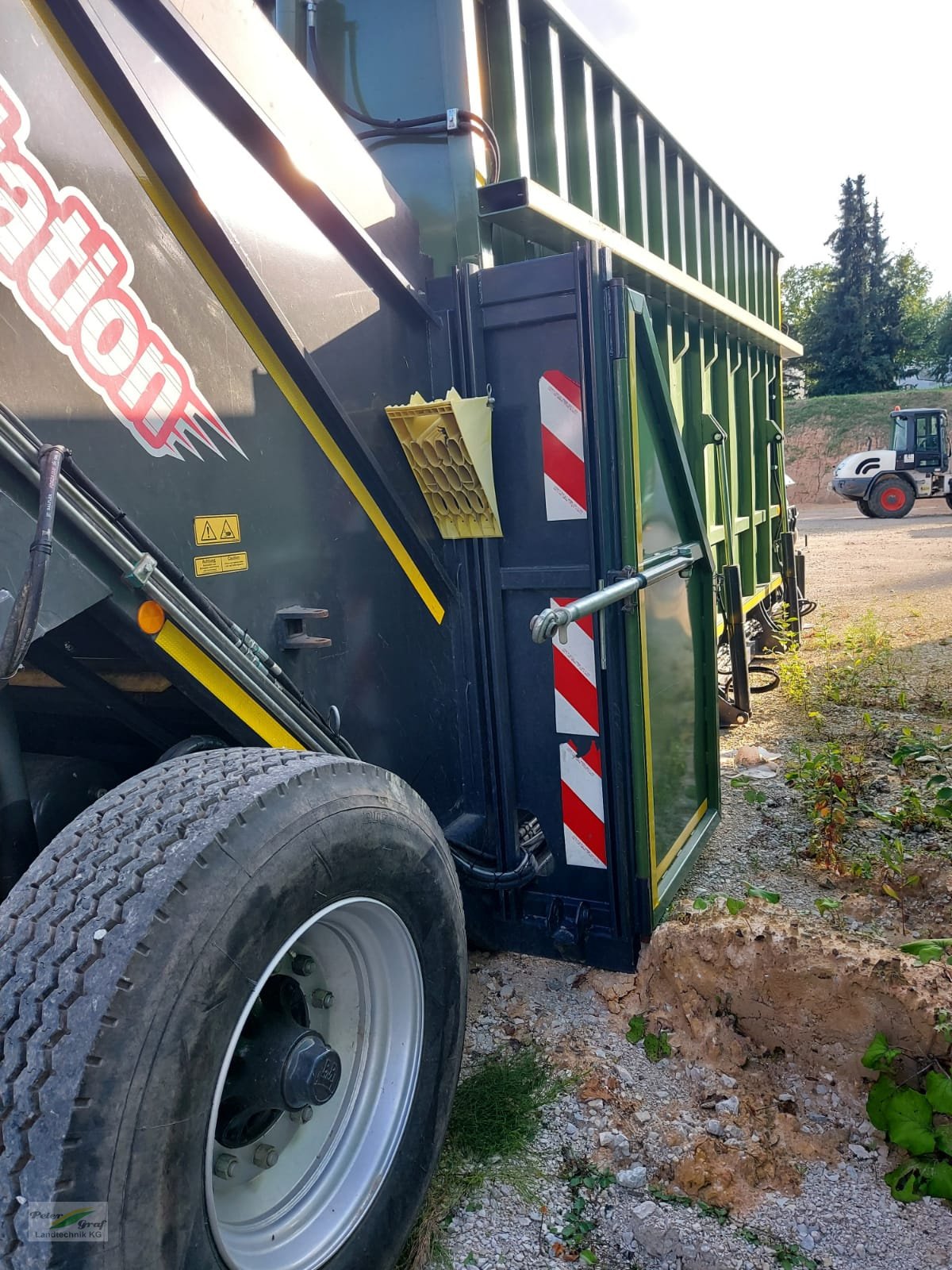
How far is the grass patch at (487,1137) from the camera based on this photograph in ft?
6.72

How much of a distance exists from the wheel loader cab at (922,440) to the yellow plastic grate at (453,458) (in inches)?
809

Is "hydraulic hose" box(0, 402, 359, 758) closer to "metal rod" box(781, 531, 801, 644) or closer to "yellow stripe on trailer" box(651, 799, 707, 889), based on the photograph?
"yellow stripe on trailer" box(651, 799, 707, 889)

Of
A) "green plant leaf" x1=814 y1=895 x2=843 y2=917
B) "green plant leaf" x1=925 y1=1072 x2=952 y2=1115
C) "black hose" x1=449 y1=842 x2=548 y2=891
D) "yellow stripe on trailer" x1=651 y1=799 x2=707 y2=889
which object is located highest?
"black hose" x1=449 y1=842 x2=548 y2=891

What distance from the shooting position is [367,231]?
246 centimetres

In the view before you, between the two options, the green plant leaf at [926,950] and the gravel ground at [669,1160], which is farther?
the green plant leaf at [926,950]

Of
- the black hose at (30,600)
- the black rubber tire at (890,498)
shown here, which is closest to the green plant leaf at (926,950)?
the black hose at (30,600)

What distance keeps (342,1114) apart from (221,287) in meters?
1.75

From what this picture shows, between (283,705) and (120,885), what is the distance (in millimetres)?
673

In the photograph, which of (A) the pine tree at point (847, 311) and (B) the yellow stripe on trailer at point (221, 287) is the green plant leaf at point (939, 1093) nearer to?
(B) the yellow stripe on trailer at point (221, 287)

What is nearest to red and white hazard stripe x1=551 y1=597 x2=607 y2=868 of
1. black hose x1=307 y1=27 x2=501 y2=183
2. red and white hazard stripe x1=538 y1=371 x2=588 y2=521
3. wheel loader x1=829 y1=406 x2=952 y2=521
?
red and white hazard stripe x1=538 y1=371 x2=588 y2=521

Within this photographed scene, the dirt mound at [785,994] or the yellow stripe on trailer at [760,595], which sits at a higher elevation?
the yellow stripe on trailer at [760,595]

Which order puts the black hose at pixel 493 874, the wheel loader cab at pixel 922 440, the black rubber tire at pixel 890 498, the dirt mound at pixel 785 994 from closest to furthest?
the dirt mound at pixel 785 994, the black hose at pixel 493 874, the wheel loader cab at pixel 922 440, the black rubber tire at pixel 890 498

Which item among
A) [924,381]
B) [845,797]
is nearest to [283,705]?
[845,797]

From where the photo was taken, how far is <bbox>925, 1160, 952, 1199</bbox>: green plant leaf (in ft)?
6.73
